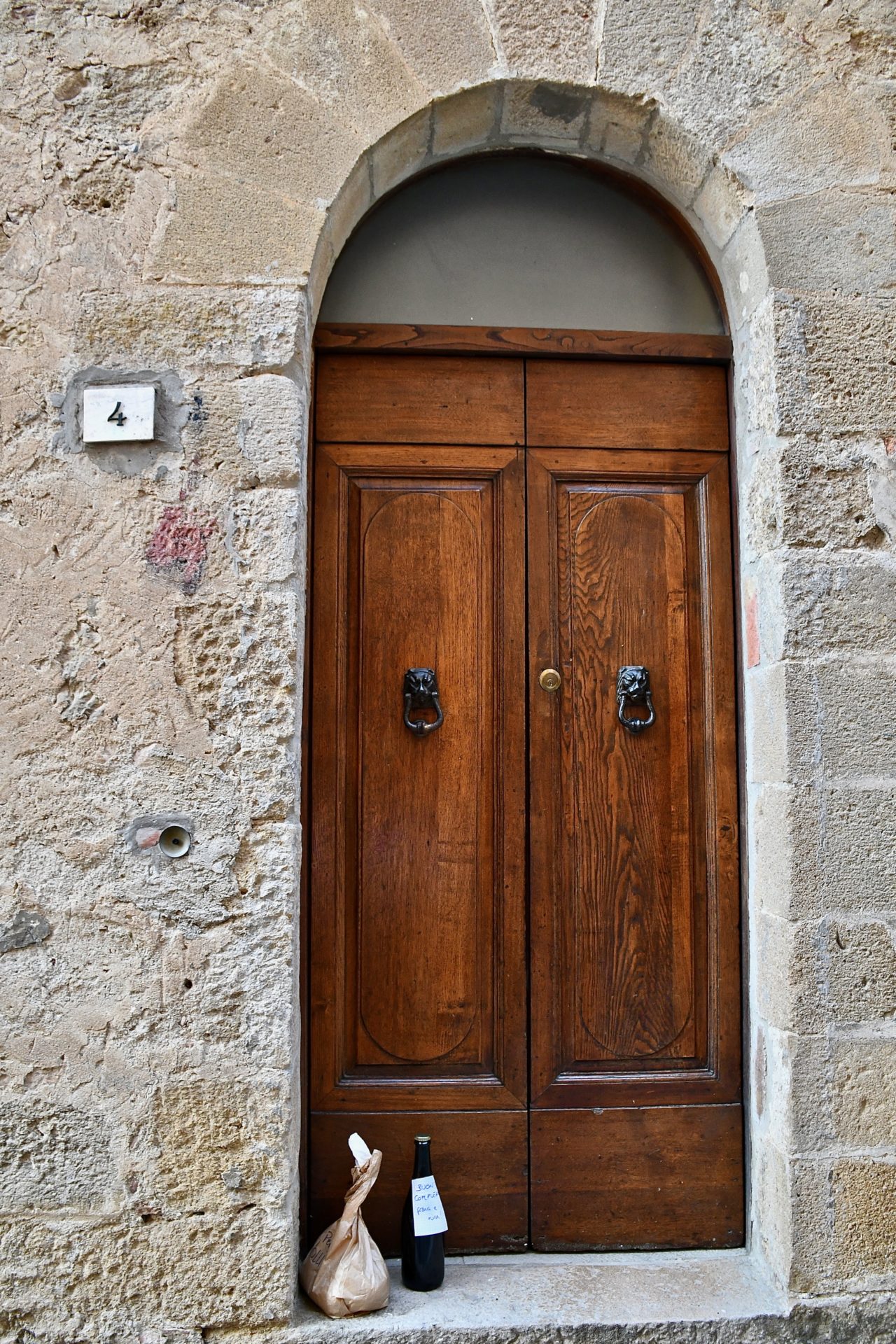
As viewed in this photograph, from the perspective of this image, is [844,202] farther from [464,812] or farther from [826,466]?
[464,812]

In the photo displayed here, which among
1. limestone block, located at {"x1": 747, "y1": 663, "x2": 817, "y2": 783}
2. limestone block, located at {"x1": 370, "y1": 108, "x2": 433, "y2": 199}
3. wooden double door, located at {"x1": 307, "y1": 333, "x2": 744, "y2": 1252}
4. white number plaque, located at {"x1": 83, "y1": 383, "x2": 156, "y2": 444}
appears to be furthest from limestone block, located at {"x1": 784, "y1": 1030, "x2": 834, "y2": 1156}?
limestone block, located at {"x1": 370, "y1": 108, "x2": 433, "y2": 199}

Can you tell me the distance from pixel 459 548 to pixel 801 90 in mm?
1314

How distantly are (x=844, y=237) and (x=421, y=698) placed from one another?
1445 mm

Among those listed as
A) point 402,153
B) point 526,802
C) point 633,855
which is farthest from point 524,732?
point 402,153

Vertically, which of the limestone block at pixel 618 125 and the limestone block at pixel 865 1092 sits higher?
the limestone block at pixel 618 125

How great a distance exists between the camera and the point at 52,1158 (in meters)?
1.94

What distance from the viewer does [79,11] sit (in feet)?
7.05

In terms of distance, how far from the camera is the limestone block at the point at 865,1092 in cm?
204

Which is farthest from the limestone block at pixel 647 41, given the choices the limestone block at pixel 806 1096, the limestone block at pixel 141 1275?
the limestone block at pixel 141 1275

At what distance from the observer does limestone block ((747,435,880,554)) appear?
2150 millimetres

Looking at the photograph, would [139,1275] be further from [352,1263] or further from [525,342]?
[525,342]

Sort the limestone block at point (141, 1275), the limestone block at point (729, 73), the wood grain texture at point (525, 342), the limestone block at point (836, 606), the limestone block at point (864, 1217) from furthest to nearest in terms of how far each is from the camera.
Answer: the wood grain texture at point (525, 342) < the limestone block at point (729, 73) < the limestone block at point (836, 606) < the limestone block at point (864, 1217) < the limestone block at point (141, 1275)

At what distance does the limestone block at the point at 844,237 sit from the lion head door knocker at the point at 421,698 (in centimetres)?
127

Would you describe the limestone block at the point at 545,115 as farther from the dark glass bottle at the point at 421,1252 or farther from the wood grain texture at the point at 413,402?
the dark glass bottle at the point at 421,1252
